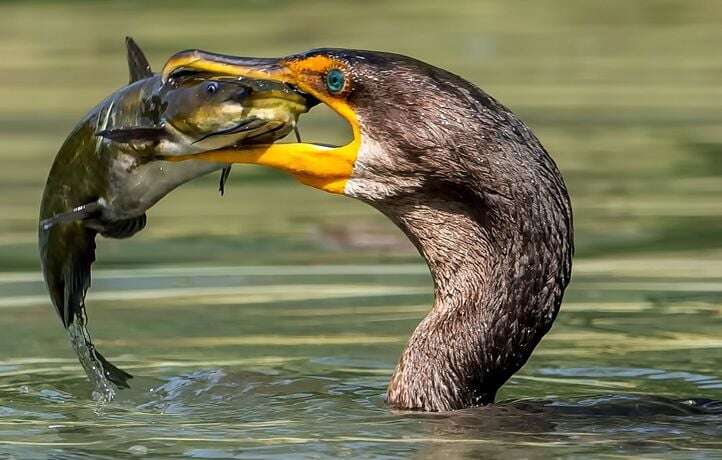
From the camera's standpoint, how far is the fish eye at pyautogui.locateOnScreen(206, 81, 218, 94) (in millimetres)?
6711

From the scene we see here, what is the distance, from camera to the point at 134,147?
22.3 ft

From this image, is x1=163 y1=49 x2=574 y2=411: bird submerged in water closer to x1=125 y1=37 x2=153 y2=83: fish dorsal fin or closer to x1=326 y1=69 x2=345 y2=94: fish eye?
x1=326 y1=69 x2=345 y2=94: fish eye

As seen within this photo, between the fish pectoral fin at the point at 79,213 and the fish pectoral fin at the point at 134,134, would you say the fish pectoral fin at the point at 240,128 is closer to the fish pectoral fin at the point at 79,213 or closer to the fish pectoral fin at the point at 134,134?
the fish pectoral fin at the point at 134,134

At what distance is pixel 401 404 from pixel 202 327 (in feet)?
5.78

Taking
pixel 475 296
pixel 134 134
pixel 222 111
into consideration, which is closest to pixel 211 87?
pixel 222 111

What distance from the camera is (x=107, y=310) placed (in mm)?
8883

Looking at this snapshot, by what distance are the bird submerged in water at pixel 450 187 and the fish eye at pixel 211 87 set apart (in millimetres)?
51

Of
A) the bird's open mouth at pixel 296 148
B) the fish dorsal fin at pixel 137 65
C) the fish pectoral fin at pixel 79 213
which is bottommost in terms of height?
the fish pectoral fin at pixel 79 213

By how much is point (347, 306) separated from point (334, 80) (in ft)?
7.19

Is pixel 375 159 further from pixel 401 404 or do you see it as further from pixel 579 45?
pixel 579 45

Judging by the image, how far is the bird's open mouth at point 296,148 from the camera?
6781mm

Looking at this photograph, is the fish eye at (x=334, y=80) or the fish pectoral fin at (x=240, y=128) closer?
the fish pectoral fin at (x=240, y=128)

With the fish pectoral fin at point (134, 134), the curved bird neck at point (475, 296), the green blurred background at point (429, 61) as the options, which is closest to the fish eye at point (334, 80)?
the curved bird neck at point (475, 296)

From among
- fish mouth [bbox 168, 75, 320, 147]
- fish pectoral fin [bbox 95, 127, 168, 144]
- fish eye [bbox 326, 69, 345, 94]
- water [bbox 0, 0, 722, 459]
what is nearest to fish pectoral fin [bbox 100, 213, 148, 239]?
fish pectoral fin [bbox 95, 127, 168, 144]
